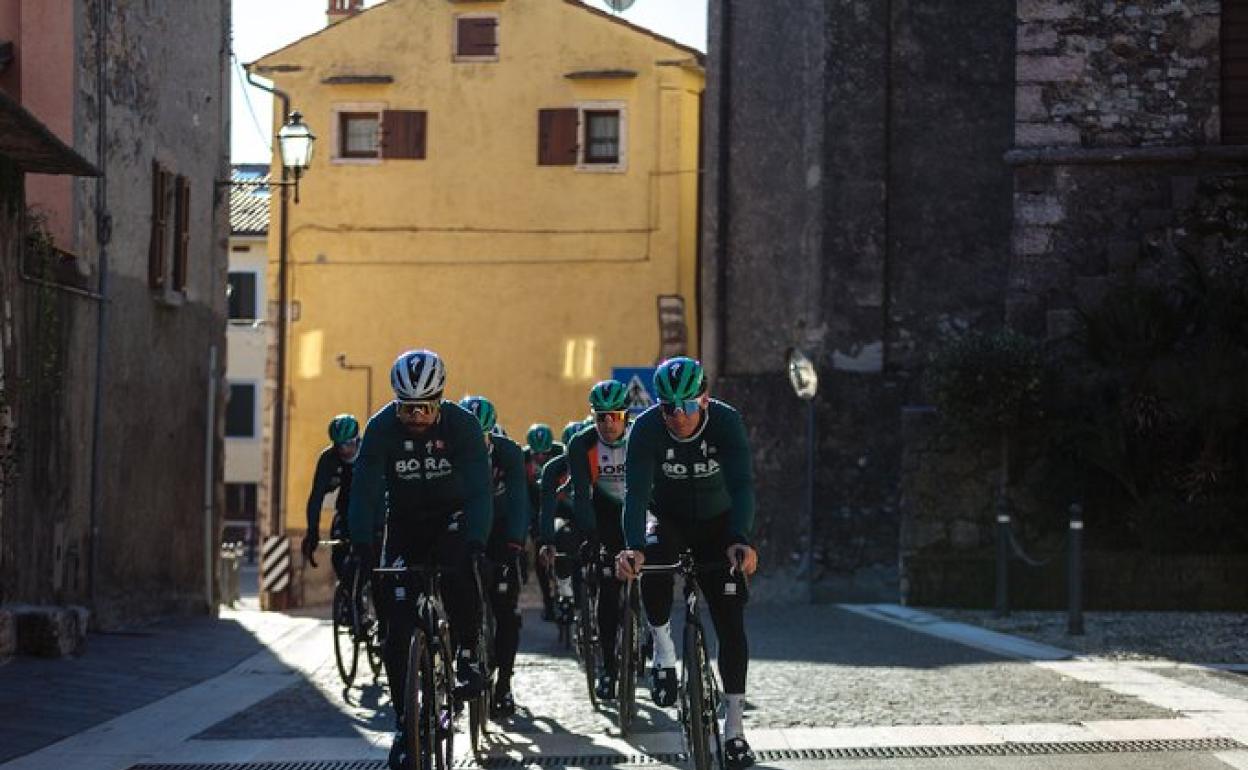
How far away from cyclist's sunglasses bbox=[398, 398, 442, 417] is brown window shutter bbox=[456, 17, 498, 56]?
106 ft

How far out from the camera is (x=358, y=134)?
40.6 metres

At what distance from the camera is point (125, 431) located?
63.5 feet

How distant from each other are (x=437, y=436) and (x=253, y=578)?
39.4m

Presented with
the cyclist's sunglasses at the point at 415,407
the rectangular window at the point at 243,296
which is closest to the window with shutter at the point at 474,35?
the rectangular window at the point at 243,296

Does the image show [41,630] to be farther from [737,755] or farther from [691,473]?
[737,755]

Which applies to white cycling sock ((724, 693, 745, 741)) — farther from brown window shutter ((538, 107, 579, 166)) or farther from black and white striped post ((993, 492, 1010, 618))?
brown window shutter ((538, 107, 579, 166))

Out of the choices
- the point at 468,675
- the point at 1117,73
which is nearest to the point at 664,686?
the point at 468,675

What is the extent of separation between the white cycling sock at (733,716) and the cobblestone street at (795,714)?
849mm

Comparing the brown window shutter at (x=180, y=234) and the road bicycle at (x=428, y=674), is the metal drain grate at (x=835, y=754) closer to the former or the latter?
the road bicycle at (x=428, y=674)

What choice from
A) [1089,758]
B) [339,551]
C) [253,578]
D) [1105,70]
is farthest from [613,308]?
[1089,758]

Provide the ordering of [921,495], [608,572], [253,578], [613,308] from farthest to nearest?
1. [253,578]
2. [613,308]
3. [921,495]
4. [608,572]

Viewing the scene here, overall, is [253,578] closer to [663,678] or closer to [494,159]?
[494,159]

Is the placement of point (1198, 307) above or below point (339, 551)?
above

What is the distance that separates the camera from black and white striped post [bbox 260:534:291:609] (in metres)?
33.3
